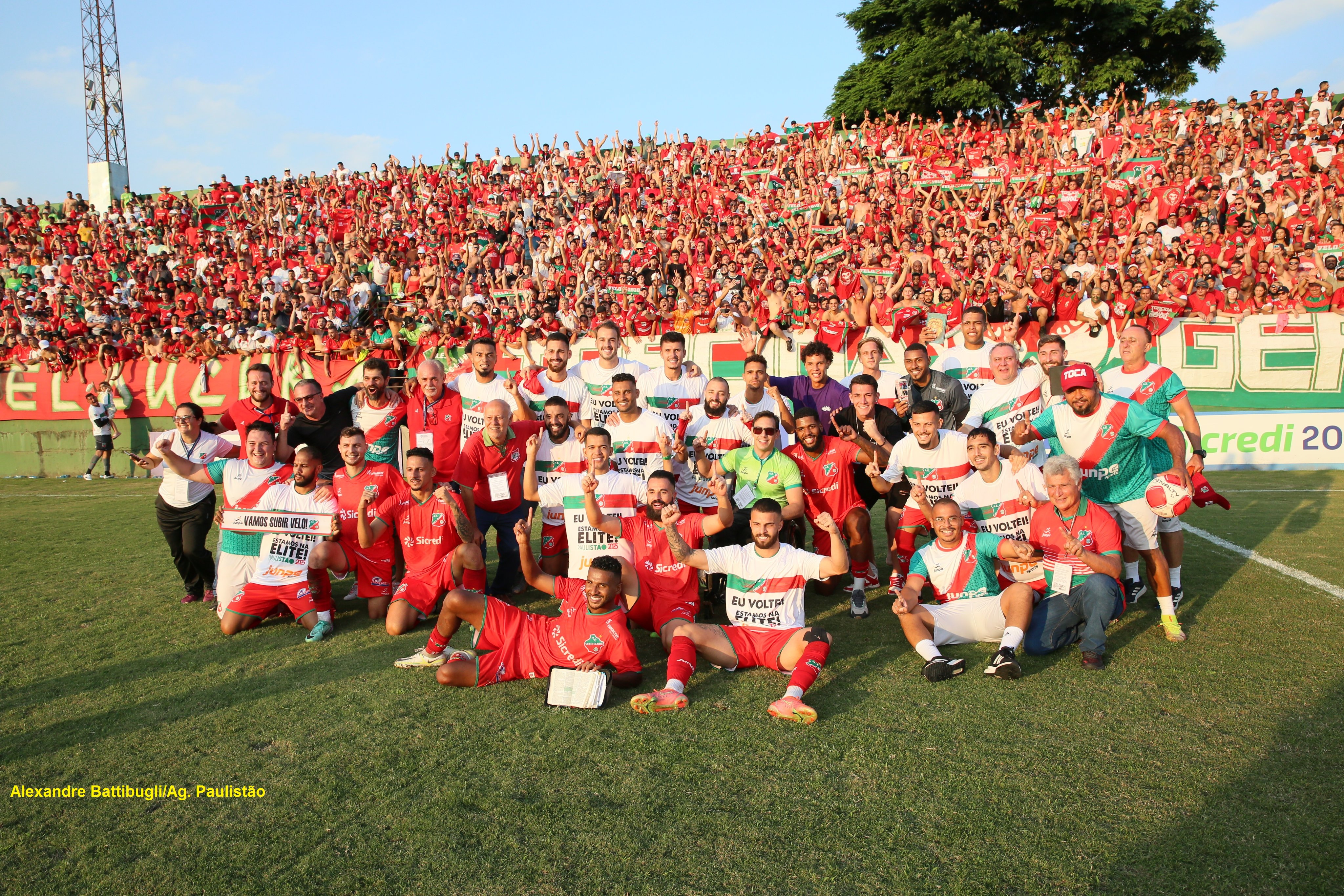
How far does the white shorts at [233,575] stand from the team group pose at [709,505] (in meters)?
0.02

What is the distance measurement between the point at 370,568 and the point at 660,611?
8.94ft

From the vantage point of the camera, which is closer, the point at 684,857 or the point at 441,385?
the point at 684,857

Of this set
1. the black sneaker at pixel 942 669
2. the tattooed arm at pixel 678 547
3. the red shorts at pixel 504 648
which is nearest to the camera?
the black sneaker at pixel 942 669

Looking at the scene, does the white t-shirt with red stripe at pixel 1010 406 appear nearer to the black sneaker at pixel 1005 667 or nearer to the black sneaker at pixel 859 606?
the black sneaker at pixel 859 606

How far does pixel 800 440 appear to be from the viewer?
7.41 metres

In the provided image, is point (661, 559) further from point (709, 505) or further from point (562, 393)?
point (562, 393)

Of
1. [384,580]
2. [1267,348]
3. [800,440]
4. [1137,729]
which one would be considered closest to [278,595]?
[384,580]

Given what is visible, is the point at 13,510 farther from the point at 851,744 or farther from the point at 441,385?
the point at 851,744

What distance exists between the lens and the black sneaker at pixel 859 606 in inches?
267

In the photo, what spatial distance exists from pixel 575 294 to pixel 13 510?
11.5 metres

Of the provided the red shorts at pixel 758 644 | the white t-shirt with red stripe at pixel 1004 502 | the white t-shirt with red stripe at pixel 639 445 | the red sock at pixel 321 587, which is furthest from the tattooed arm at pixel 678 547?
the red sock at pixel 321 587

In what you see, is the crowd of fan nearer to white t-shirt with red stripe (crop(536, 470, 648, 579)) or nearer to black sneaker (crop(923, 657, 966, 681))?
white t-shirt with red stripe (crop(536, 470, 648, 579))

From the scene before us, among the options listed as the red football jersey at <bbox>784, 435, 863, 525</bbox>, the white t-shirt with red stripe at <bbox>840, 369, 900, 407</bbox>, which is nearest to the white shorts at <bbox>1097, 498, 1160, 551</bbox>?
the red football jersey at <bbox>784, 435, 863, 525</bbox>

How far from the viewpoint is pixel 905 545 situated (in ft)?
23.1
